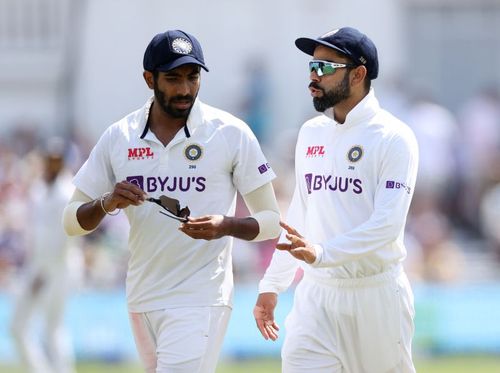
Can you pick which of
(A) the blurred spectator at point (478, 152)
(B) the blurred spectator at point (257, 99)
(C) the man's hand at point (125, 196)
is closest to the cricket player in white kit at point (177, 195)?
(C) the man's hand at point (125, 196)

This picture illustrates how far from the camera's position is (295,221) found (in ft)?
24.0

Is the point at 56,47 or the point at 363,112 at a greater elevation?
the point at 363,112

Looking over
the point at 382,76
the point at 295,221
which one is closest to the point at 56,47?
the point at 382,76

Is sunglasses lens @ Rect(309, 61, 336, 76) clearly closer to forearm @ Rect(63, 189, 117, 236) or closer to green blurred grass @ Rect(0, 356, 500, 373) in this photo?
forearm @ Rect(63, 189, 117, 236)

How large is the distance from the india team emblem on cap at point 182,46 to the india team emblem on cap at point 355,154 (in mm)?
985

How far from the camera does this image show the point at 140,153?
22.7ft

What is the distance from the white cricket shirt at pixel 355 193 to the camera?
22.4 ft

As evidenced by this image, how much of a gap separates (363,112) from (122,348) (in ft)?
26.2

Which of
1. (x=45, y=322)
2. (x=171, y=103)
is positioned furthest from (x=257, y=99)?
(x=171, y=103)

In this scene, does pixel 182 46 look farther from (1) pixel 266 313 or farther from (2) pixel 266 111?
(2) pixel 266 111

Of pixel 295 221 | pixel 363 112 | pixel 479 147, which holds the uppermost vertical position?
pixel 363 112

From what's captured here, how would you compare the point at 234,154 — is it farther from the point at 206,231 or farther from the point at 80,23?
the point at 80,23

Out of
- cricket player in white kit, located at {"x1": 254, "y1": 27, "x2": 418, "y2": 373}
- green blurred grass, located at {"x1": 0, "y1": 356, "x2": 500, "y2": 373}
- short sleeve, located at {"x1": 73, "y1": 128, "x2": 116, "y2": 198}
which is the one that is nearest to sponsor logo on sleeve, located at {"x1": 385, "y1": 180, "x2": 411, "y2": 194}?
cricket player in white kit, located at {"x1": 254, "y1": 27, "x2": 418, "y2": 373}

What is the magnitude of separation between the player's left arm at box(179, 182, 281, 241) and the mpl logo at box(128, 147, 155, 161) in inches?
20.1
